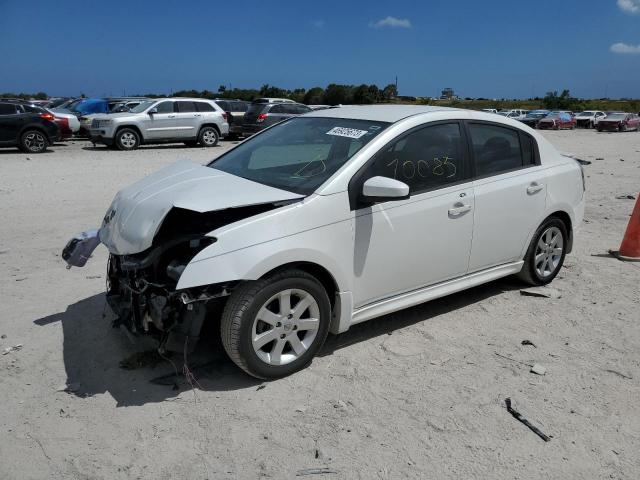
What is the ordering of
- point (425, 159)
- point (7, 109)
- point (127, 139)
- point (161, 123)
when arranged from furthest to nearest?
point (161, 123)
point (127, 139)
point (7, 109)
point (425, 159)

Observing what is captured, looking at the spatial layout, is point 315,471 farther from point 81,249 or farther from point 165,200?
point 81,249

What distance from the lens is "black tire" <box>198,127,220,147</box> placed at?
20062 mm

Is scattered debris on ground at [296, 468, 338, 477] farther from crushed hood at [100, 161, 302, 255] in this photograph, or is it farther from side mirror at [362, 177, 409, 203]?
side mirror at [362, 177, 409, 203]

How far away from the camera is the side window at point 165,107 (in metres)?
19.3

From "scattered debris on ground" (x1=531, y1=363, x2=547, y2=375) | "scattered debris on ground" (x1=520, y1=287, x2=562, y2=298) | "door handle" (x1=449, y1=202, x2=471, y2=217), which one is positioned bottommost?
"scattered debris on ground" (x1=531, y1=363, x2=547, y2=375)

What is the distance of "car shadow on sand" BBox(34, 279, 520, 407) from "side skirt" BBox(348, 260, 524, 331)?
1.20 feet

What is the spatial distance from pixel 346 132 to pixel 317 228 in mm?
1009

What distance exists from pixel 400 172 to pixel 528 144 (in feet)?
5.55

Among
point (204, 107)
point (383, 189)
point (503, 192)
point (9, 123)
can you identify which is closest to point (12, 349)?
point (383, 189)

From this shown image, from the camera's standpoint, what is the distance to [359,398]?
11.7 feet

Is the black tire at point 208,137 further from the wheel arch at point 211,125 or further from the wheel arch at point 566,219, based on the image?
the wheel arch at point 566,219

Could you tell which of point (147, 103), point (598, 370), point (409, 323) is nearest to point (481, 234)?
point (409, 323)

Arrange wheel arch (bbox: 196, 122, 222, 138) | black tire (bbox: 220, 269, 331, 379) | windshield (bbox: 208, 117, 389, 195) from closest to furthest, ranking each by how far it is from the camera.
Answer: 1. black tire (bbox: 220, 269, 331, 379)
2. windshield (bbox: 208, 117, 389, 195)
3. wheel arch (bbox: 196, 122, 222, 138)

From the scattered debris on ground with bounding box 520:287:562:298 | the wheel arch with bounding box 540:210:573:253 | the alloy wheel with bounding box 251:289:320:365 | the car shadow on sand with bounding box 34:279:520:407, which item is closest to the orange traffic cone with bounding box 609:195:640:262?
the wheel arch with bounding box 540:210:573:253
